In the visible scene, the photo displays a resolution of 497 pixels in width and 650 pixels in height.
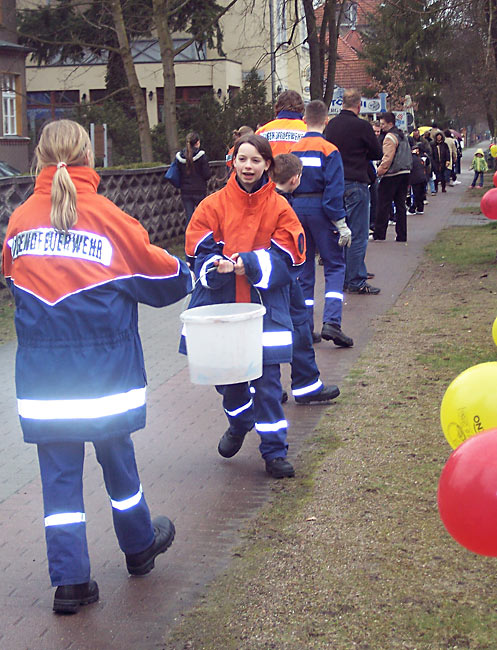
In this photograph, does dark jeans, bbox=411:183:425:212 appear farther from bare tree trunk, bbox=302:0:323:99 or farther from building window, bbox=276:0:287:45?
building window, bbox=276:0:287:45

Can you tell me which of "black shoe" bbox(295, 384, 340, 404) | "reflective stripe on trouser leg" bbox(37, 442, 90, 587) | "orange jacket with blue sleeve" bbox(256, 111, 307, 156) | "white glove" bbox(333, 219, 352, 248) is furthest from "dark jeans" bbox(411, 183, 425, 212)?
"reflective stripe on trouser leg" bbox(37, 442, 90, 587)

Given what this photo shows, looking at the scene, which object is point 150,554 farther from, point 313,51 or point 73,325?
point 313,51

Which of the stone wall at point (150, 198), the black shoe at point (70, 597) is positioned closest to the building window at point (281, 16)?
the stone wall at point (150, 198)

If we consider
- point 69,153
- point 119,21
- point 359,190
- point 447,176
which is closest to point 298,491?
point 69,153

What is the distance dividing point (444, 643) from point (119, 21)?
18.9 metres

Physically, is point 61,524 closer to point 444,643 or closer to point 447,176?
point 444,643

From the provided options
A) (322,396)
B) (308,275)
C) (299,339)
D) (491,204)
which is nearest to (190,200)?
(491,204)

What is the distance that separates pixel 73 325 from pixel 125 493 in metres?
0.78

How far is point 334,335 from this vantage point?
875 cm

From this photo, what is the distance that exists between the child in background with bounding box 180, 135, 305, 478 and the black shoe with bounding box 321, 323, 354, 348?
10.5 feet

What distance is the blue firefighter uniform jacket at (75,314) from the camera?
152 inches

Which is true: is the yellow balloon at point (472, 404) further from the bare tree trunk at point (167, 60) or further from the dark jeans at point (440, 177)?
the dark jeans at point (440, 177)

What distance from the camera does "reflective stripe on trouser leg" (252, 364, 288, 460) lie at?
552 centimetres

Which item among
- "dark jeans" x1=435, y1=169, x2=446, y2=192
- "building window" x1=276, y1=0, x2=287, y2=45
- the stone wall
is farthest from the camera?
"dark jeans" x1=435, y1=169, x2=446, y2=192
